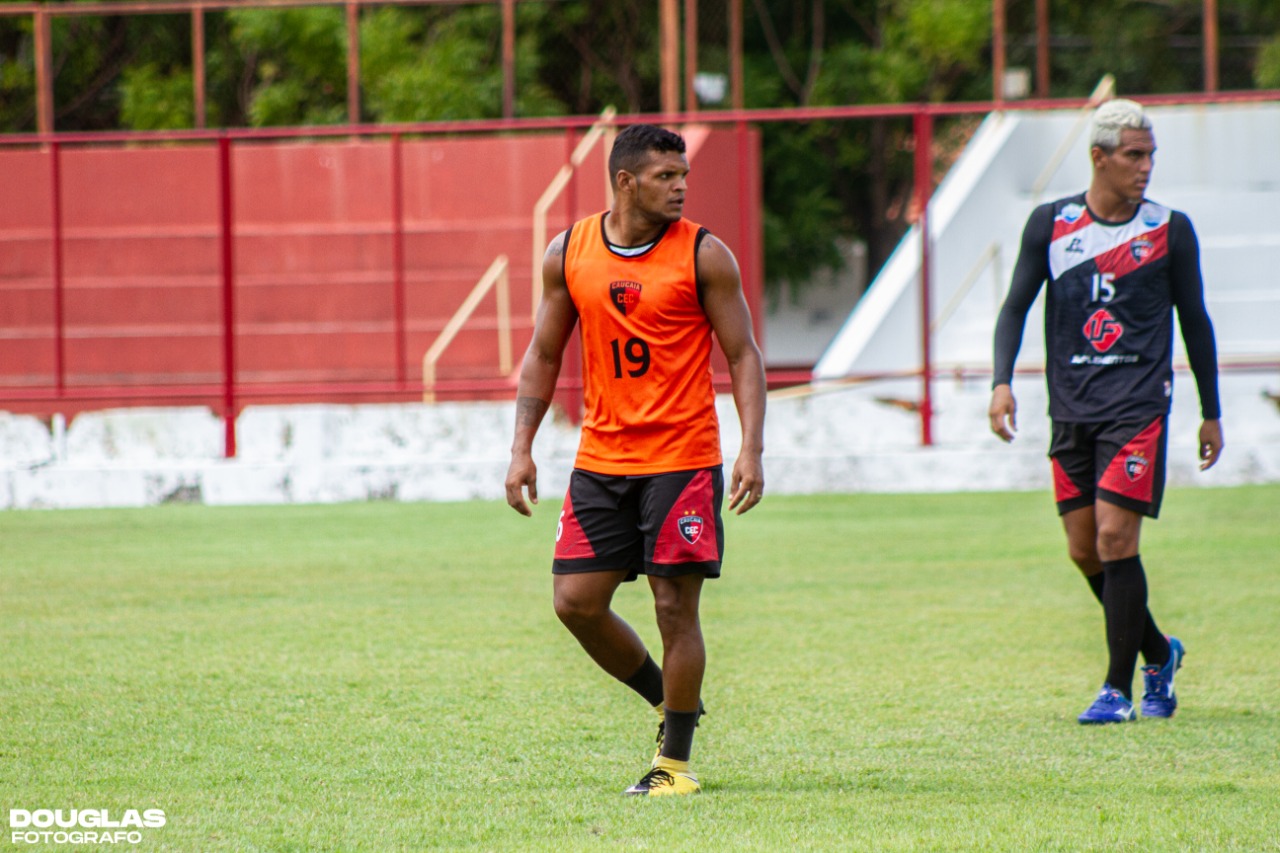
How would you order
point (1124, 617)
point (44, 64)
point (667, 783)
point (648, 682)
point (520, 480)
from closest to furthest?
point (667, 783), point (520, 480), point (648, 682), point (1124, 617), point (44, 64)

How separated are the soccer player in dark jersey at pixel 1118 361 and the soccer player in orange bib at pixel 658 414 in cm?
150

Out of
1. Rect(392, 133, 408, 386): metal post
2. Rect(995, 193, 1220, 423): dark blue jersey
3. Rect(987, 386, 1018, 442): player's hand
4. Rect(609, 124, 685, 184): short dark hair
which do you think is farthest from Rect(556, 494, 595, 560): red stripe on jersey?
Rect(392, 133, 408, 386): metal post

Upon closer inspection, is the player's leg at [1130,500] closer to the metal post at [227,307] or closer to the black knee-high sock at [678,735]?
the black knee-high sock at [678,735]

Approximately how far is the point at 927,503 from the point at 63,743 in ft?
27.3

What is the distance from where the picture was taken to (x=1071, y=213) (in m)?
5.94

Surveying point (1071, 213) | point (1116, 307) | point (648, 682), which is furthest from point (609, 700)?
point (1071, 213)

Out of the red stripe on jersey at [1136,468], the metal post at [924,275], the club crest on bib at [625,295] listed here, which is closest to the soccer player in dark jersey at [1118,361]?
the red stripe on jersey at [1136,468]

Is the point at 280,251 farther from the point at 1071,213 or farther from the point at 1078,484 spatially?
the point at 1078,484

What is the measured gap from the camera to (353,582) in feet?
30.1

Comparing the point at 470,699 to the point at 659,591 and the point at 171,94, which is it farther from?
the point at 171,94

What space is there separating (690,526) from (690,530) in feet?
0.04

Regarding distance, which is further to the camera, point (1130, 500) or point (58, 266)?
point (58, 266)

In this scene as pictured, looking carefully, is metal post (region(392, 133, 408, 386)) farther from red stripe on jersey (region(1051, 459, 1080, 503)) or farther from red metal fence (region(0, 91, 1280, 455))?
red stripe on jersey (region(1051, 459, 1080, 503))

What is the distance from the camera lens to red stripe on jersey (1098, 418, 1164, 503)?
5.74m
